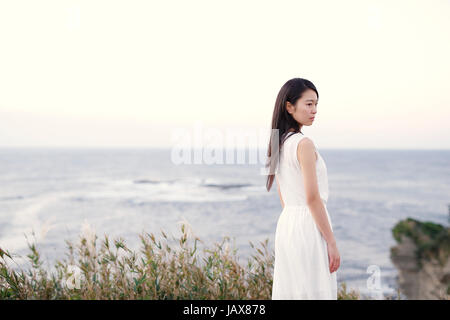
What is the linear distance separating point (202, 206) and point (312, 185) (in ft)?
160

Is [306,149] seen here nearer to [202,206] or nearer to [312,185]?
[312,185]

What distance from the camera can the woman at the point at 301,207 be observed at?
2.65 metres

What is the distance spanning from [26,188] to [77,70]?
995 inches

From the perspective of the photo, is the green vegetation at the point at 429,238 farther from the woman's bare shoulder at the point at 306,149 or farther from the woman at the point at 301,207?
the woman's bare shoulder at the point at 306,149

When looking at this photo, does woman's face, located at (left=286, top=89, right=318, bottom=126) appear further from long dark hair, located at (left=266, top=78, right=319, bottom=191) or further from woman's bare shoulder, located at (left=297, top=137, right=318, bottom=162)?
woman's bare shoulder, located at (left=297, top=137, right=318, bottom=162)

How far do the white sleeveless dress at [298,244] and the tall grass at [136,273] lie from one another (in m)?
1.22

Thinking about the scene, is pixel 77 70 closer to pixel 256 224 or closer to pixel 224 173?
pixel 224 173

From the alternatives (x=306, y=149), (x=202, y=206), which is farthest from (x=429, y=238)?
(x=202, y=206)

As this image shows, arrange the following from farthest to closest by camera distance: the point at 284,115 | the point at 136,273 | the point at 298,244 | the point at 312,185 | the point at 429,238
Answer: the point at 429,238 → the point at 136,273 → the point at 284,115 → the point at 298,244 → the point at 312,185

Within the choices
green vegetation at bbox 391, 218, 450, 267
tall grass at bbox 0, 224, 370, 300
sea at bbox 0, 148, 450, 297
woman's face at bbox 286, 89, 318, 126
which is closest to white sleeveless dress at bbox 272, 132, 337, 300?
woman's face at bbox 286, 89, 318, 126

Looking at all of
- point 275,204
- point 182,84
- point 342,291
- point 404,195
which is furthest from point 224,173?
point 342,291

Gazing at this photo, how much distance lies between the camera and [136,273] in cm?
412

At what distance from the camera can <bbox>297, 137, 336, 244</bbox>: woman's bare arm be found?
103 inches

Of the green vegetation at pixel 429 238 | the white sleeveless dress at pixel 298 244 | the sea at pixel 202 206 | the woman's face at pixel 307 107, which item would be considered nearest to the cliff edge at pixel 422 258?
the green vegetation at pixel 429 238
